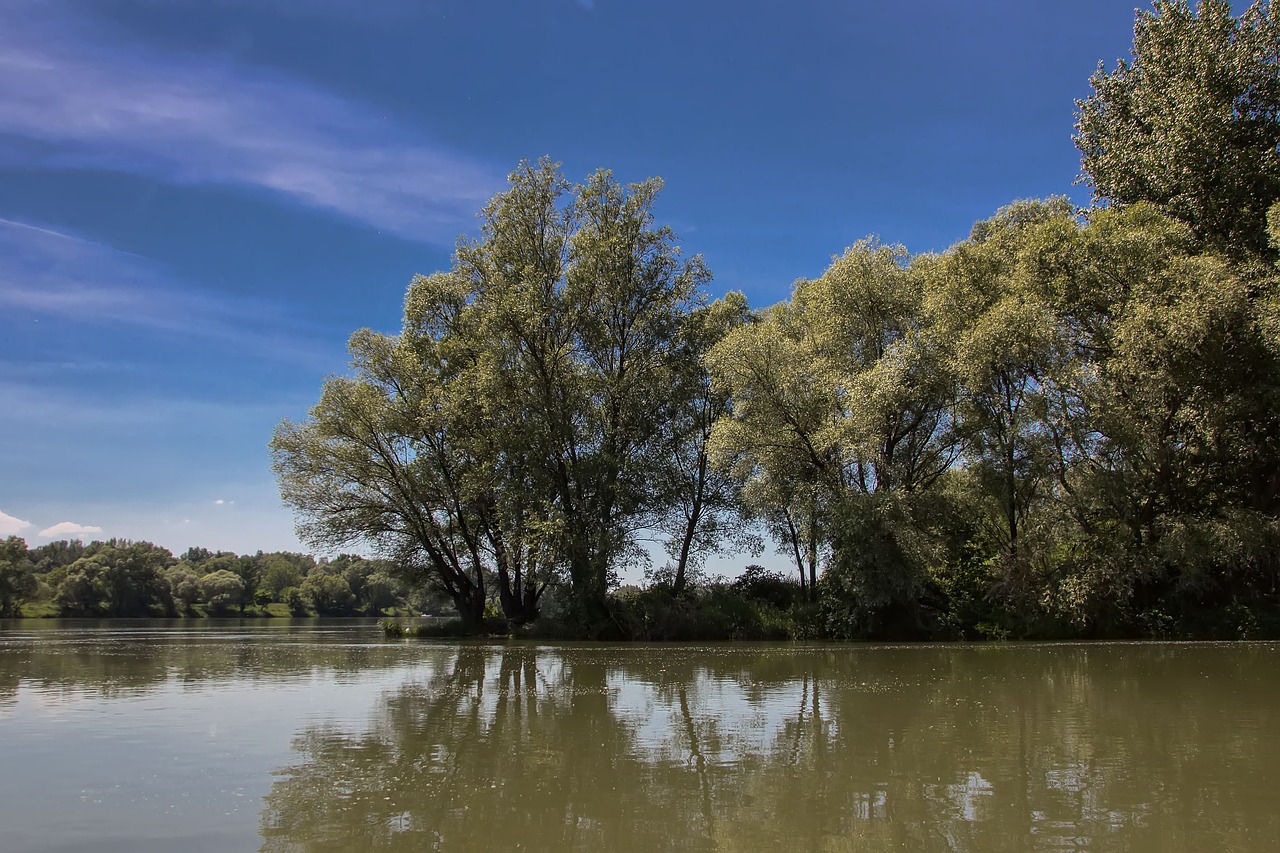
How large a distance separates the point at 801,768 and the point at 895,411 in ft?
76.0

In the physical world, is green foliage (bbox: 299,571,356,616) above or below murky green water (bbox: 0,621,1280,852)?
below

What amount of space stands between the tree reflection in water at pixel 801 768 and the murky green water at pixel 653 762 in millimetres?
42

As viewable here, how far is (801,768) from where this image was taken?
8828 mm

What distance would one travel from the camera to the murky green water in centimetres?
666

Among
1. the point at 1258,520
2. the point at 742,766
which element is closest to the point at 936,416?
the point at 1258,520

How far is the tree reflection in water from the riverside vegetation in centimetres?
1213

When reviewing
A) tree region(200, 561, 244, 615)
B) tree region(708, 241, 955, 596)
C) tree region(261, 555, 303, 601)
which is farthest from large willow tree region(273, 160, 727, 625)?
tree region(261, 555, 303, 601)

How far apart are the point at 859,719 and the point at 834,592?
64.5ft

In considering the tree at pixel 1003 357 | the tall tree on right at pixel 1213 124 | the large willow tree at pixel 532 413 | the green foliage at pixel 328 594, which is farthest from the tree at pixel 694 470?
the green foliage at pixel 328 594

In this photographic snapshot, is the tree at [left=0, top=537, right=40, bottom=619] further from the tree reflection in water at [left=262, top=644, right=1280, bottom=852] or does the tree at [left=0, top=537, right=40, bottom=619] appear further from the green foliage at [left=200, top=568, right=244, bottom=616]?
the tree reflection in water at [left=262, top=644, right=1280, bottom=852]

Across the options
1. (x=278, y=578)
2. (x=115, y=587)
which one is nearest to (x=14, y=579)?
(x=115, y=587)

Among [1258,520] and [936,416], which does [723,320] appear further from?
[1258,520]

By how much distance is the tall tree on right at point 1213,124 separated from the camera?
28844 millimetres

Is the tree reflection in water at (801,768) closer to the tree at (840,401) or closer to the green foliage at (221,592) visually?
the tree at (840,401)
